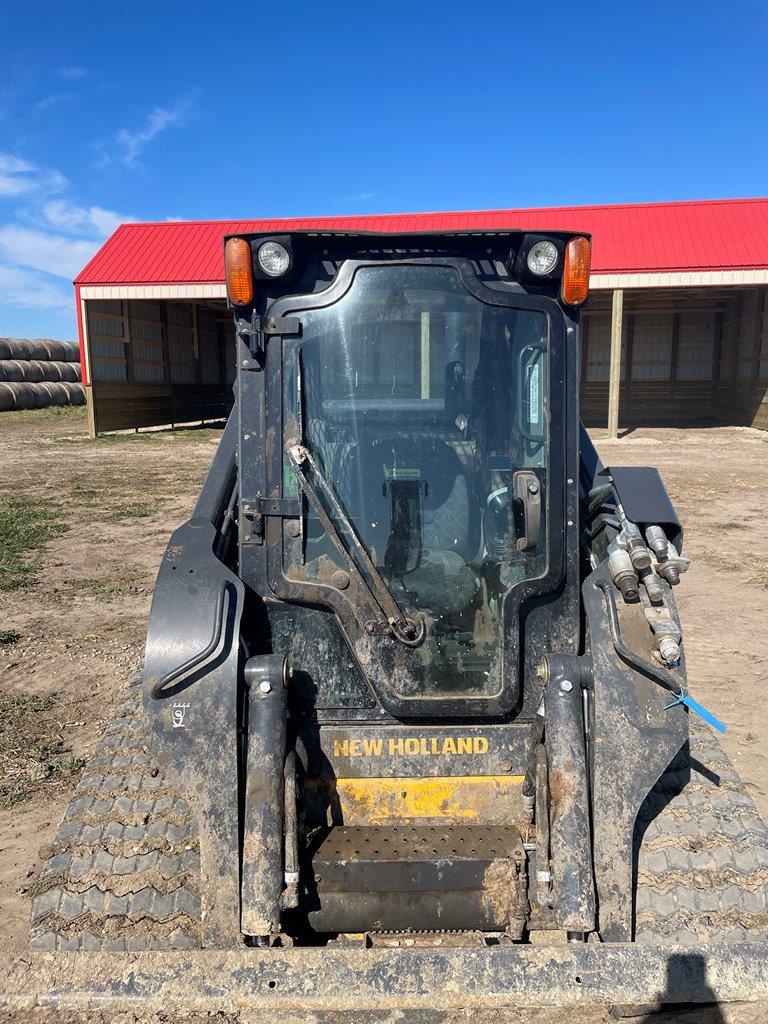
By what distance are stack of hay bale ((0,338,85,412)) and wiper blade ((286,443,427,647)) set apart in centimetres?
2869

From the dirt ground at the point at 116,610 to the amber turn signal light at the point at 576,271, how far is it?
2186 mm

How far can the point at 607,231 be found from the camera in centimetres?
2184

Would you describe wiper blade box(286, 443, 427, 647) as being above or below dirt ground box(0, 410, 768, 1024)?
above

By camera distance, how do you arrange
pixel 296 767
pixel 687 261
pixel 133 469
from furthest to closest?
pixel 687 261, pixel 133 469, pixel 296 767

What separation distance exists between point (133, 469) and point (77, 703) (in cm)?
1124

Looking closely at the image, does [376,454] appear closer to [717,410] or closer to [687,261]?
[687,261]

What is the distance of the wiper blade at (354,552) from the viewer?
9.23 ft

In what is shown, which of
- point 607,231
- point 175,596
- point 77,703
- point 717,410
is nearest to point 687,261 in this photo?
point 607,231

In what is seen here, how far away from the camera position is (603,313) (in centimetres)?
2608

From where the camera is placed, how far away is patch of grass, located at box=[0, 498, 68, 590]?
8398 mm

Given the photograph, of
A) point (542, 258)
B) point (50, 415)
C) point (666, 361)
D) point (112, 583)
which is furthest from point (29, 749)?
point (50, 415)

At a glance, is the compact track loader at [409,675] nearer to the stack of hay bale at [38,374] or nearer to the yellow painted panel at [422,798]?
the yellow painted panel at [422,798]

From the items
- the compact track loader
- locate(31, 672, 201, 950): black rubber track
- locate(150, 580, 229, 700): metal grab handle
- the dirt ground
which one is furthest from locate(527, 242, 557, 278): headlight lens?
the dirt ground

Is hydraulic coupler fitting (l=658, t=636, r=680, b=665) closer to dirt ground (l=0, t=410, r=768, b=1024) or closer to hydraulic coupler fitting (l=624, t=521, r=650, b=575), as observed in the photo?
hydraulic coupler fitting (l=624, t=521, r=650, b=575)
